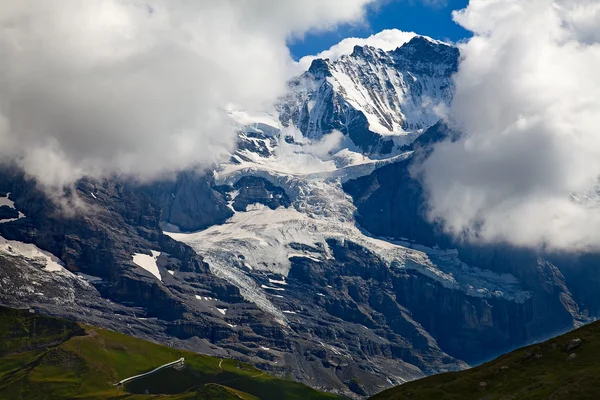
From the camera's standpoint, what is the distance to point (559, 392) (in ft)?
646

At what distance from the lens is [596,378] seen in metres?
197

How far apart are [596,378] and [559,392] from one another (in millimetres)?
8381
